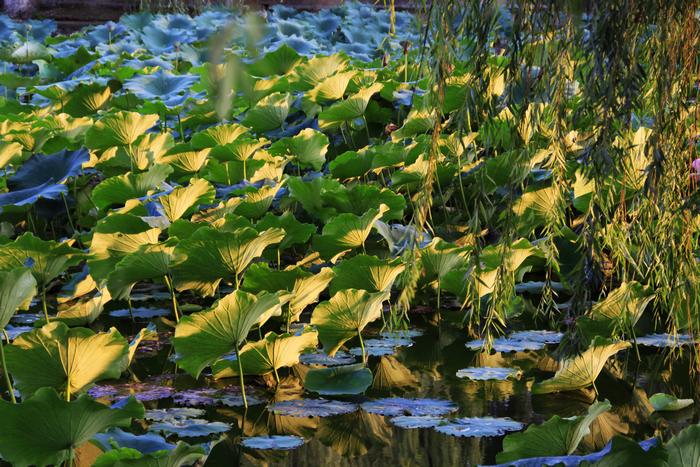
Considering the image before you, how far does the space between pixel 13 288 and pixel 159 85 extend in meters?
2.61

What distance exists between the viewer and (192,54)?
18.6ft

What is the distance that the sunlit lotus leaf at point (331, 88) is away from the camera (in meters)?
3.62

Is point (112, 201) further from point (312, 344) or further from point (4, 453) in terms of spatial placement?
point (4, 453)

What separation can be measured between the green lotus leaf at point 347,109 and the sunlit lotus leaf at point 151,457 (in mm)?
2186

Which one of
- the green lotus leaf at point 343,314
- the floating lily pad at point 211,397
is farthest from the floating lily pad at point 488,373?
the floating lily pad at point 211,397

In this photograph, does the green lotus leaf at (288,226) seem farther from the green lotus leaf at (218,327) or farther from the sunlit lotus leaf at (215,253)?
the green lotus leaf at (218,327)

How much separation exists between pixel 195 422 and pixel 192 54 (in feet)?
13.2

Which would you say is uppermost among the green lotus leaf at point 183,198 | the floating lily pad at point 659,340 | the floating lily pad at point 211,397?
the green lotus leaf at point 183,198

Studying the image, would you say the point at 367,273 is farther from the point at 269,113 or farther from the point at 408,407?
the point at 269,113

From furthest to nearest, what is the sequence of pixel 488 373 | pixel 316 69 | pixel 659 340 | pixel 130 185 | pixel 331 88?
pixel 316 69 → pixel 331 88 → pixel 130 185 → pixel 659 340 → pixel 488 373

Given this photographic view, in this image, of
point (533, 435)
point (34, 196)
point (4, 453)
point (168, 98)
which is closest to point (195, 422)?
point (4, 453)

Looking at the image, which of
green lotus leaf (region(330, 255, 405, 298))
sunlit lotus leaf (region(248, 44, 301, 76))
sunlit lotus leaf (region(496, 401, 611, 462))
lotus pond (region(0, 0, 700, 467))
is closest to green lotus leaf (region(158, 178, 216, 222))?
lotus pond (region(0, 0, 700, 467))

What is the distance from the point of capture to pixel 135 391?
211 centimetres

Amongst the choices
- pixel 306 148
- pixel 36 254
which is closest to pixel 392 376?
pixel 36 254
